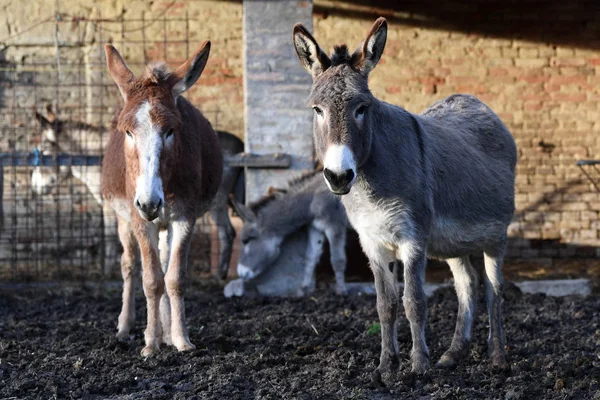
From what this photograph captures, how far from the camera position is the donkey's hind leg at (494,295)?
204 inches

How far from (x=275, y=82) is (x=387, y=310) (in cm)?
422

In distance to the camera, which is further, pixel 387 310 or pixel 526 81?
pixel 526 81

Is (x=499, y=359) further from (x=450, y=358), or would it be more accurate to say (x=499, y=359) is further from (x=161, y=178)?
(x=161, y=178)

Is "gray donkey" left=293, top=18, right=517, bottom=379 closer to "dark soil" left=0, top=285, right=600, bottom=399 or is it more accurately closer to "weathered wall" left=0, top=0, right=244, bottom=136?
"dark soil" left=0, top=285, right=600, bottom=399

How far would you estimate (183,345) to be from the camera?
5.43 m

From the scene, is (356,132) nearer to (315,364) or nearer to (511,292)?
(315,364)

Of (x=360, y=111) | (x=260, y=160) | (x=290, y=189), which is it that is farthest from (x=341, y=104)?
(x=290, y=189)

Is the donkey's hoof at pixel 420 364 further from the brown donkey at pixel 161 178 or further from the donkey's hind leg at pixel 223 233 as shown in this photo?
the donkey's hind leg at pixel 223 233

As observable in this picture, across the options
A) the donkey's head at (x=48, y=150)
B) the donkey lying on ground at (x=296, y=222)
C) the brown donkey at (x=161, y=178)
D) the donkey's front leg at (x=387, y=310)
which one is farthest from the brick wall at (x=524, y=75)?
the donkey's front leg at (x=387, y=310)

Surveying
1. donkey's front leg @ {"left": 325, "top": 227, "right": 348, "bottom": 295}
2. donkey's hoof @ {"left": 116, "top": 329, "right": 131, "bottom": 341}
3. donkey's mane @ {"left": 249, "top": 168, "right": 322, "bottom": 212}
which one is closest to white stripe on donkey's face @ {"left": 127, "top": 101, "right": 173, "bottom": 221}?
donkey's hoof @ {"left": 116, "top": 329, "right": 131, "bottom": 341}

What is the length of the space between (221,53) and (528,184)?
4.35 meters

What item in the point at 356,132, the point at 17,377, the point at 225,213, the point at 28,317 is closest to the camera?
the point at 356,132

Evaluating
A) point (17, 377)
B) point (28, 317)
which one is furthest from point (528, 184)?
point (17, 377)

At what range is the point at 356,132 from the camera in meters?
4.36
